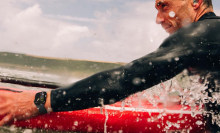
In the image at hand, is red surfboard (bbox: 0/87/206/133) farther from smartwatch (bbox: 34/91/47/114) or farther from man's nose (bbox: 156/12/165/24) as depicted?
man's nose (bbox: 156/12/165/24)

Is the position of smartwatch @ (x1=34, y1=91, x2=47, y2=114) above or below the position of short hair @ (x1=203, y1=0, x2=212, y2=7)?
below

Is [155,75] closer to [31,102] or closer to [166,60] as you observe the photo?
[166,60]

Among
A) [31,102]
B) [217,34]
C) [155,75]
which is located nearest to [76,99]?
[31,102]

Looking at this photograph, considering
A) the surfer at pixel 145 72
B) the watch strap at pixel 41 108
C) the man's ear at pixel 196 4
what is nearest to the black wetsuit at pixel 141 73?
the surfer at pixel 145 72

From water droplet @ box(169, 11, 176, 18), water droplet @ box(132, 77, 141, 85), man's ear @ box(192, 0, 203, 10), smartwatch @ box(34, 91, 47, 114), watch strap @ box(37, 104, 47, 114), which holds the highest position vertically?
man's ear @ box(192, 0, 203, 10)

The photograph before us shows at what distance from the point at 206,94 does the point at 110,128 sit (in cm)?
85

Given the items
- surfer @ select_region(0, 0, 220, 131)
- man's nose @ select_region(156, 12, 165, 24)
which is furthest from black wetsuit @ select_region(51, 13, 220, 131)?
man's nose @ select_region(156, 12, 165, 24)

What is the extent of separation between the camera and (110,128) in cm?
171

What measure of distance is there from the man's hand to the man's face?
1.40 m

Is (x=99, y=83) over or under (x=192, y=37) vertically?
under

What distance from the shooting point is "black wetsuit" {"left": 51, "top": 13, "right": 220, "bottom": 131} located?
1.14 meters

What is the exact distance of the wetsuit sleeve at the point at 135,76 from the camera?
114cm

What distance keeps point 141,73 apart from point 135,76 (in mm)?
39

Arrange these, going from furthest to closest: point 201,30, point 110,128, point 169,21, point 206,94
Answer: point 169,21 → point 110,128 → point 206,94 → point 201,30
